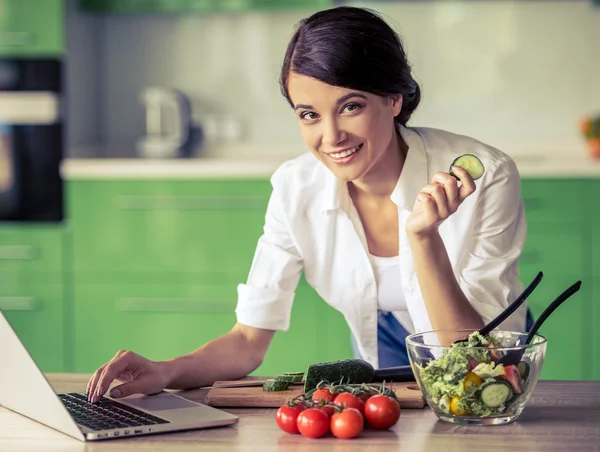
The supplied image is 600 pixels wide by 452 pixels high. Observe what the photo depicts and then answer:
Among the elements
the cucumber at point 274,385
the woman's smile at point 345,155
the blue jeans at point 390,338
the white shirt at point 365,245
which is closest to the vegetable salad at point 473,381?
the cucumber at point 274,385

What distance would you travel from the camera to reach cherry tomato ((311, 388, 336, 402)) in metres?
1.37

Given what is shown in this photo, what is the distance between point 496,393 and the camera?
133 centimetres

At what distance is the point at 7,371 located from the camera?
142 centimetres

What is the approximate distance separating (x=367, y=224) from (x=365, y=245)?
6cm

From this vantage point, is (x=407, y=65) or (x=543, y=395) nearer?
(x=543, y=395)

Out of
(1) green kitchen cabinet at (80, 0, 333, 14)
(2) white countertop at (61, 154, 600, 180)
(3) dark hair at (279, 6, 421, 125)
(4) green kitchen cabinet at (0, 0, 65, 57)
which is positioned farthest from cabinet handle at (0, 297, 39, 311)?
(3) dark hair at (279, 6, 421, 125)

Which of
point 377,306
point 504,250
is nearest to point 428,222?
point 504,250

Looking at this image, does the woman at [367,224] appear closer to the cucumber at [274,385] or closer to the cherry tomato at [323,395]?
the cucumber at [274,385]

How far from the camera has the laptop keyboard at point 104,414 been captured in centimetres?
138

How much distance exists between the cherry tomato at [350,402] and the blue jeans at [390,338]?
0.82 m

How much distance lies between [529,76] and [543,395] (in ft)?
9.30

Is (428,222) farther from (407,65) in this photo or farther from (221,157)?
(221,157)

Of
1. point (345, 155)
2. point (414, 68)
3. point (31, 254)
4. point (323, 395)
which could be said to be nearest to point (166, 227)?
point (31, 254)

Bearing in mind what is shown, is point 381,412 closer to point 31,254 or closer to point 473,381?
point 473,381
